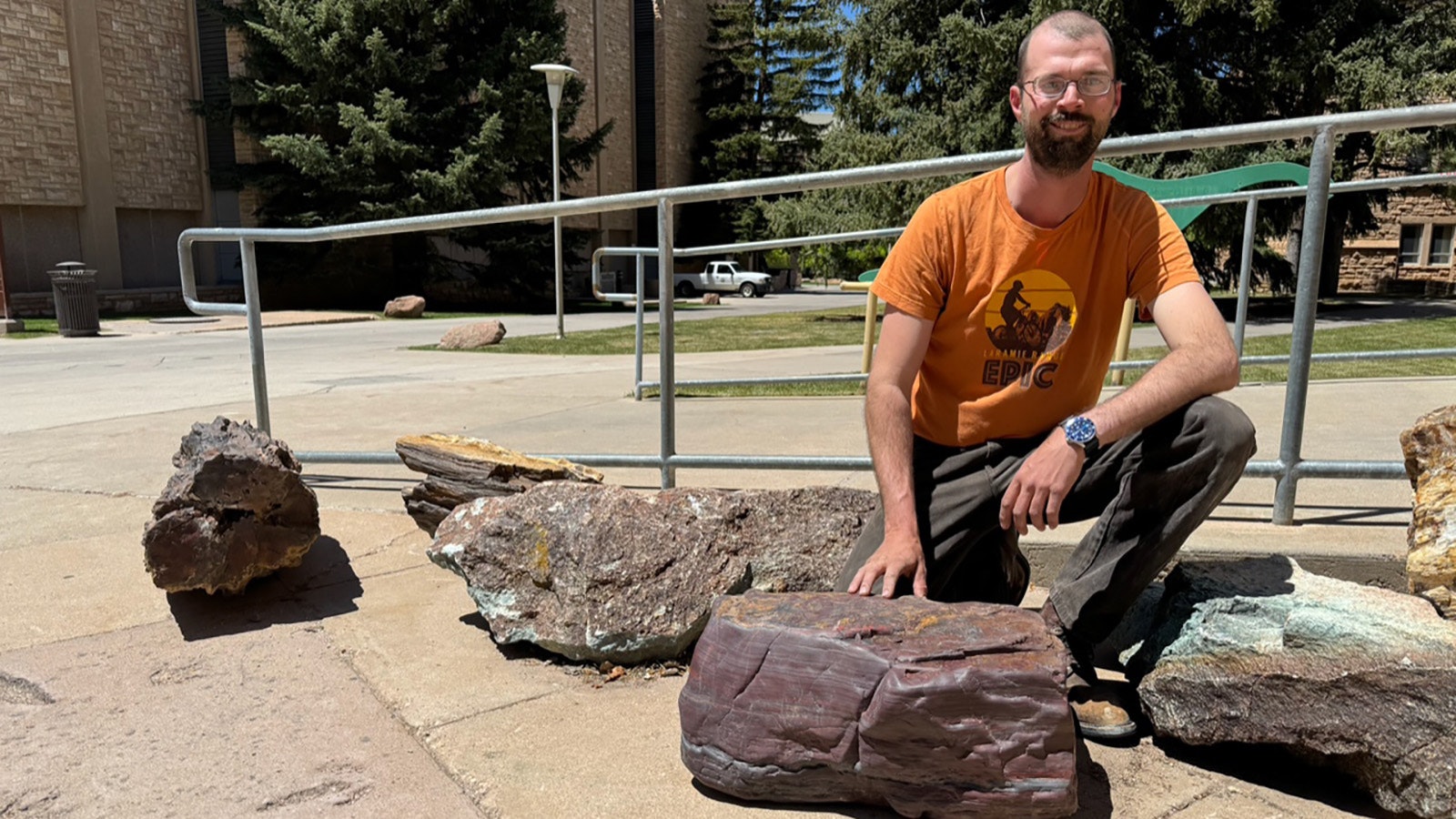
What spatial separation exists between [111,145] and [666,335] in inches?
998

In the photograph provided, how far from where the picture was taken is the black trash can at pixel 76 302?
15534 millimetres

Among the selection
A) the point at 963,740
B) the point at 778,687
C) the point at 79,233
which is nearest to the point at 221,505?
the point at 778,687

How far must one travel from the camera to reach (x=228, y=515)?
108 inches

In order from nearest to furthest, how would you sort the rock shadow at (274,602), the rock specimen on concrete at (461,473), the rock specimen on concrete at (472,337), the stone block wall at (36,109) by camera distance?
the rock shadow at (274,602) → the rock specimen on concrete at (461,473) → the rock specimen on concrete at (472,337) → the stone block wall at (36,109)

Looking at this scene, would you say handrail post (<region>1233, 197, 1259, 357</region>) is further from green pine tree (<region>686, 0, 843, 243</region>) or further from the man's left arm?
green pine tree (<region>686, 0, 843, 243</region>)

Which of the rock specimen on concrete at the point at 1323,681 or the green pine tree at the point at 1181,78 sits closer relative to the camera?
the rock specimen on concrete at the point at 1323,681

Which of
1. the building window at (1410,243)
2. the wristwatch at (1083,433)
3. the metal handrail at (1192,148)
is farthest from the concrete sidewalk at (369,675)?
the building window at (1410,243)

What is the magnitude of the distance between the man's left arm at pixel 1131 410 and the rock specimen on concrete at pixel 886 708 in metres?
0.22

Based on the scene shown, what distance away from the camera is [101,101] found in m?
22.6

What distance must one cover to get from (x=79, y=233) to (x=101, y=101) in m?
3.26

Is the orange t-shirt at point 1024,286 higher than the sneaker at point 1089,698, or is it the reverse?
the orange t-shirt at point 1024,286

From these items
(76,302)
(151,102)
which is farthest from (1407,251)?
(151,102)

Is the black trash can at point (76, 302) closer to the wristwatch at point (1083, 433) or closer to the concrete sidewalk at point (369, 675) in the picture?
the concrete sidewalk at point (369, 675)

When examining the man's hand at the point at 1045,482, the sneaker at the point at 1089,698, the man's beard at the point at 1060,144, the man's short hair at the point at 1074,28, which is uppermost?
the man's short hair at the point at 1074,28
